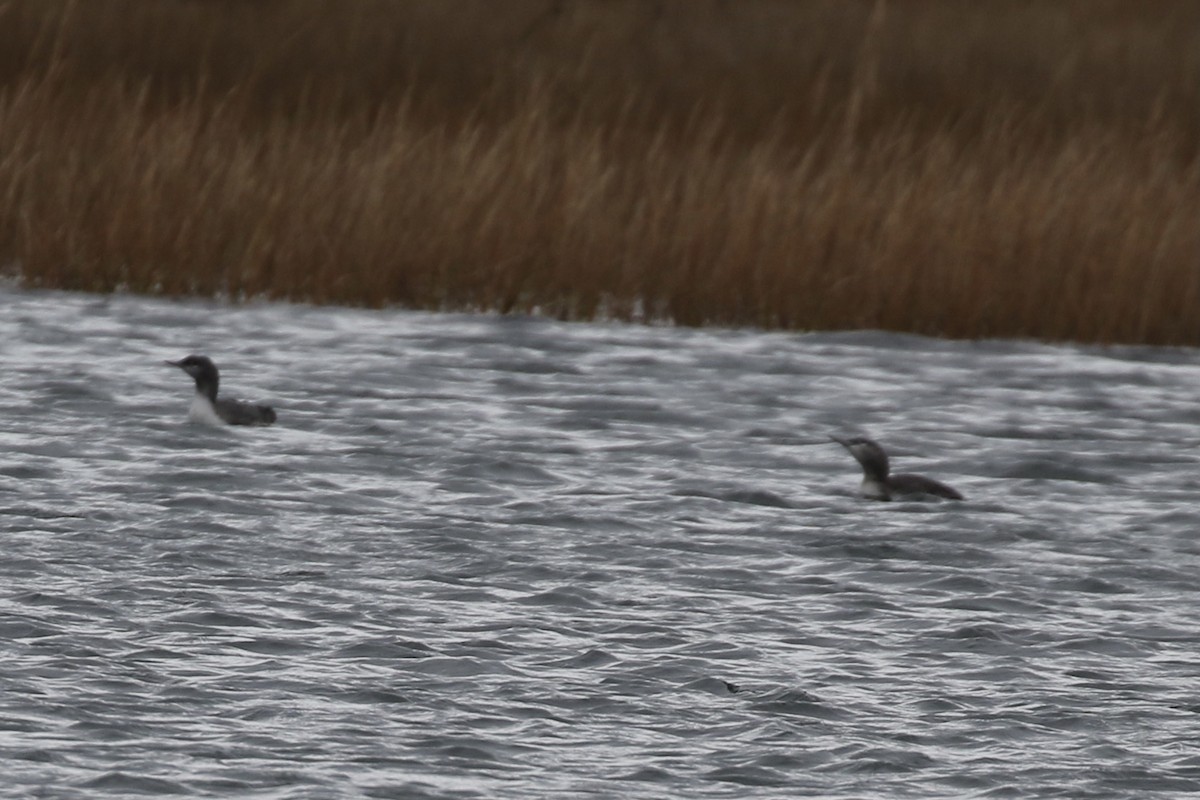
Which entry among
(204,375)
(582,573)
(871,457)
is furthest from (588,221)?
(582,573)

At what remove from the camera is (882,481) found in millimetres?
9039

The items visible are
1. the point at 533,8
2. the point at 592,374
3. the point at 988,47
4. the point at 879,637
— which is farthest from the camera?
the point at 533,8

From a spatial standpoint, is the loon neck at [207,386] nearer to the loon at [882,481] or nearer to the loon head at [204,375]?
the loon head at [204,375]

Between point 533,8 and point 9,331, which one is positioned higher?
point 533,8

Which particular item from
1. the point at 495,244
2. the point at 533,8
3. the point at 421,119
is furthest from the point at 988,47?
the point at 495,244

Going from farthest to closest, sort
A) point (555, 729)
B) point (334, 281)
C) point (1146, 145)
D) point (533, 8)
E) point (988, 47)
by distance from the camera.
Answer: point (533, 8) < point (988, 47) < point (1146, 145) < point (334, 281) < point (555, 729)

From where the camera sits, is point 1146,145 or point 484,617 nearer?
point 484,617

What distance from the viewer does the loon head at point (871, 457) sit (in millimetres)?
8953

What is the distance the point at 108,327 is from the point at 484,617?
667 cm

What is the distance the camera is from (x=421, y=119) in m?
15.2

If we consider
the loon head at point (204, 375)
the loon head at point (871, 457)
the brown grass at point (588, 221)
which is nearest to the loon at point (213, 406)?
the loon head at point (204, 375)

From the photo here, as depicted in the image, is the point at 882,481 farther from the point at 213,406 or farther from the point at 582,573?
the point at 213,406

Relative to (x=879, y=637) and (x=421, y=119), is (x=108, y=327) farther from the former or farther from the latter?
(x=879, y=637)

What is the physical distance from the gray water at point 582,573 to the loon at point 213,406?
3.8 inches
